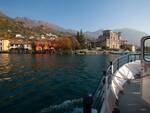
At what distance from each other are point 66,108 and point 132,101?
5.35 meters

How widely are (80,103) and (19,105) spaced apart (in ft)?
12.4

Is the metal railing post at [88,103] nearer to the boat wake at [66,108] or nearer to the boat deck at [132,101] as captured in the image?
the boat deck at [132,101]

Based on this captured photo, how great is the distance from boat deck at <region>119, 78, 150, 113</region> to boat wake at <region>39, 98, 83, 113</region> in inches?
136

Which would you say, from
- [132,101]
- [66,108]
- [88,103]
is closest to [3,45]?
[66,108]

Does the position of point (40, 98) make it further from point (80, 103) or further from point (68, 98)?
point (80, 103)

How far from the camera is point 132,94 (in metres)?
7.50

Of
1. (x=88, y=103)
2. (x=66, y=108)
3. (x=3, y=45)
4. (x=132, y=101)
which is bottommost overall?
(x=66, y=108)

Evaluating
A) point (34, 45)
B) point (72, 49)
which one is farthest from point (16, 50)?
point (72, 49)

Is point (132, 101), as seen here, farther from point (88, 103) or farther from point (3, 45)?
point (3, 45)

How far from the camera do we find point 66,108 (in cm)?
1116

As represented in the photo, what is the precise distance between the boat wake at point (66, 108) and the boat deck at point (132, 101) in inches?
136

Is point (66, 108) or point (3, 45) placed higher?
point (3, 45)

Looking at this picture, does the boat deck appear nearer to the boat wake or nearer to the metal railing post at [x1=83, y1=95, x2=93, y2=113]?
the metal railing post at [x1=83, y1=95, x2=93, y2=113]

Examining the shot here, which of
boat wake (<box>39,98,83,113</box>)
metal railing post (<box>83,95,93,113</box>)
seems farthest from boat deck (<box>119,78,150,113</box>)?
boat wake (<box>39,98,83,113</box>)
